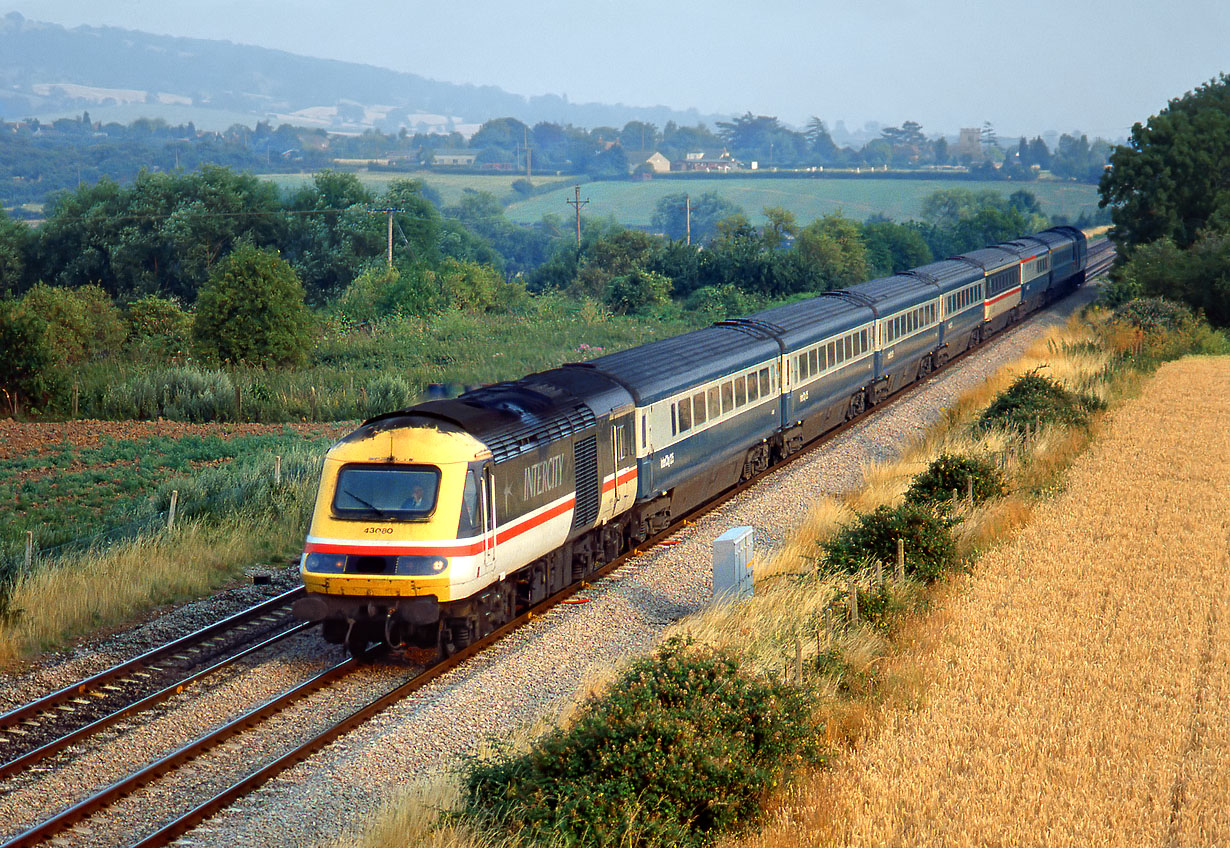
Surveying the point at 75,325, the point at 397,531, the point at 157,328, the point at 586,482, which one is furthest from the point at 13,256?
the point at 397,531

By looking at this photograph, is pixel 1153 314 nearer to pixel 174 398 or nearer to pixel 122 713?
pixel 174 398

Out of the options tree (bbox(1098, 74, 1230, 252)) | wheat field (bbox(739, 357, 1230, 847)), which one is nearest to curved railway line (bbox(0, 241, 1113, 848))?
wheat field (bbox(739, 357, 1230, 847))

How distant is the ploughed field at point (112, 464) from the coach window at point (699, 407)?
873 cm

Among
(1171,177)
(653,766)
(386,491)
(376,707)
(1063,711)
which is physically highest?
(1171,177)

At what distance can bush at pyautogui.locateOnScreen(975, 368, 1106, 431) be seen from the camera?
25844mm

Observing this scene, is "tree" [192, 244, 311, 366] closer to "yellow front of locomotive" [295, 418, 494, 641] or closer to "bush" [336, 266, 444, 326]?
"bush" [336, 266, 444, 326]

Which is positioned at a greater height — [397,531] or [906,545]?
[397,531]

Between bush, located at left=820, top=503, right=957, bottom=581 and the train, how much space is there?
331 centimetres

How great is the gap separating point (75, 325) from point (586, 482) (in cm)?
3490

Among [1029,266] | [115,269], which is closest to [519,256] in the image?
[115,269]

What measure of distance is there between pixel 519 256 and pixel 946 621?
464 ft

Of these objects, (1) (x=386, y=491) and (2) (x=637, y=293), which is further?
(2) (x=637, y=293)

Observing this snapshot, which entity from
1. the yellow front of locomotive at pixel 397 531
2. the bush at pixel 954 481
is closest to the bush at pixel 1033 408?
the bush at pixel 954 481

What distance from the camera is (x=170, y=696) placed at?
1330 cm
